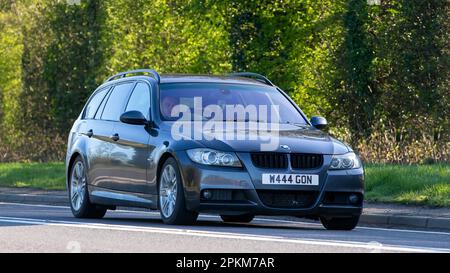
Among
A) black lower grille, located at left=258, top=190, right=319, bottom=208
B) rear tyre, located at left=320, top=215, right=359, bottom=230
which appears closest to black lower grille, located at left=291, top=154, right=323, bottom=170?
black lower grille, located at left=258, top=190, right=319, bottom=208

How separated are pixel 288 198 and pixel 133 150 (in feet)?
7.39

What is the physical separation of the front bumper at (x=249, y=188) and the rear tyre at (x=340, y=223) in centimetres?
55

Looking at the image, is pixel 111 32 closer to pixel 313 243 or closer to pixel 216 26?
pixel 216 26

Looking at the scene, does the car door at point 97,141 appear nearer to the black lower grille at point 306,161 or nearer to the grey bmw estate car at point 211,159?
the grey bmw estate car at point 211,159

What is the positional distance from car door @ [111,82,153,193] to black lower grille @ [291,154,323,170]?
179 centimetres

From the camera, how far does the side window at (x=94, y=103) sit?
18234 mm

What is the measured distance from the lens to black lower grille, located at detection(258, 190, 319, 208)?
14508 millimetres

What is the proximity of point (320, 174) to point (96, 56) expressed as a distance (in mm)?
36539

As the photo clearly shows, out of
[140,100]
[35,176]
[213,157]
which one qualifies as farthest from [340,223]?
[35,176]

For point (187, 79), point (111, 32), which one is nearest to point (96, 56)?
point (111, 32)

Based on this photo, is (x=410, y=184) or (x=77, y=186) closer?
(x=77, y=186)

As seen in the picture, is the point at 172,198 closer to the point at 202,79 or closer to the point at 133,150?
the point at 133,150

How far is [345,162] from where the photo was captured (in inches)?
585

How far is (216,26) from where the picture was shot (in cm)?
4369
